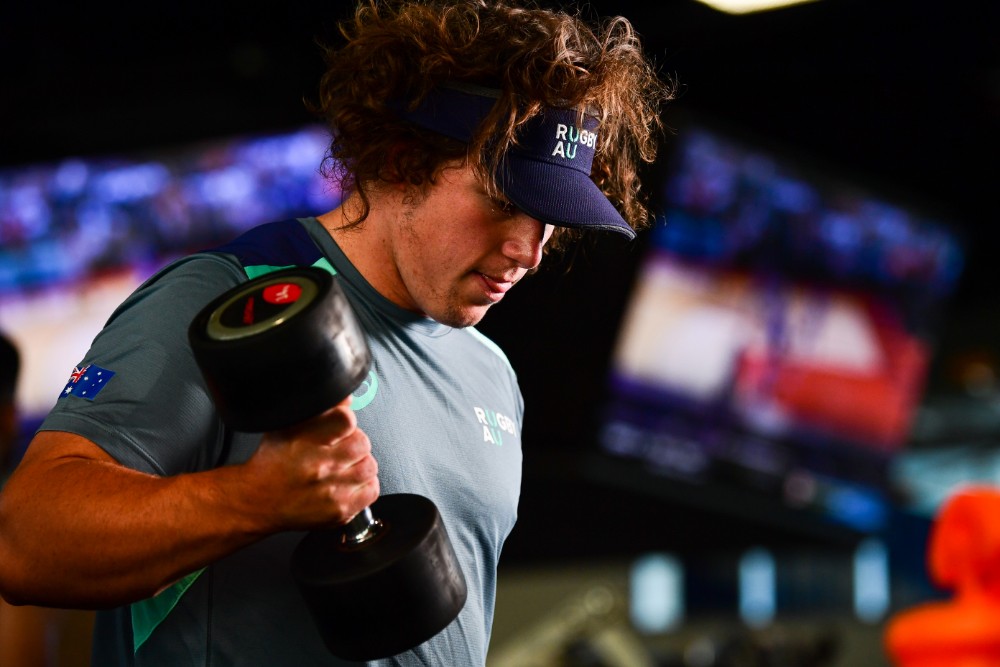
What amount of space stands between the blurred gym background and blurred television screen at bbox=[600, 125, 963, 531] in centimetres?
1

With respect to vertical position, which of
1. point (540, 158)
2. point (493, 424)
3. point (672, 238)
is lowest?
point (672, 238)

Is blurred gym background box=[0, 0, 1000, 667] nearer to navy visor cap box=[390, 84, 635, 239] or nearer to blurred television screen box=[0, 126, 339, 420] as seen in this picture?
blurred television screen box=[0, 126, 339, 420]

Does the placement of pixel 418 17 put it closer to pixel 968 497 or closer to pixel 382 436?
pixel 382 436

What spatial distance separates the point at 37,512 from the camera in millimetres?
1312

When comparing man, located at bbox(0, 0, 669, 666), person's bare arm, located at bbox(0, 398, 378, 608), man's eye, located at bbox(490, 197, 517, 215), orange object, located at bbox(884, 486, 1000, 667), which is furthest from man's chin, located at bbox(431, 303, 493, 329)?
orange object, located at bbox(884, 486, 1000, 667)

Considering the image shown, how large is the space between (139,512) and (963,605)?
0.98 m

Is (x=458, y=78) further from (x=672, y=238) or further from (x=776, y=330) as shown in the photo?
(x=776, y=330)

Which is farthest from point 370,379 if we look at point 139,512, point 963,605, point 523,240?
point 963,605

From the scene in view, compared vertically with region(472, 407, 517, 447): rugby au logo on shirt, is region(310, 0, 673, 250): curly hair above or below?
above

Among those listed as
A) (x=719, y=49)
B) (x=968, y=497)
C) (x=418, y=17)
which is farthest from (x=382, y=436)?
(x=719, y=49)

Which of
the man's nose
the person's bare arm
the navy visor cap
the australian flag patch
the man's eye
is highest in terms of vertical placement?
the navy visor cap

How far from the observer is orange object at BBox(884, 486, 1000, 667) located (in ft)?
5.00

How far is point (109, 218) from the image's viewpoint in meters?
5.44

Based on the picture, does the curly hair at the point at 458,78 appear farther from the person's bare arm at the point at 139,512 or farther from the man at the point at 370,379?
the person's bare arm at the point at 139,512
